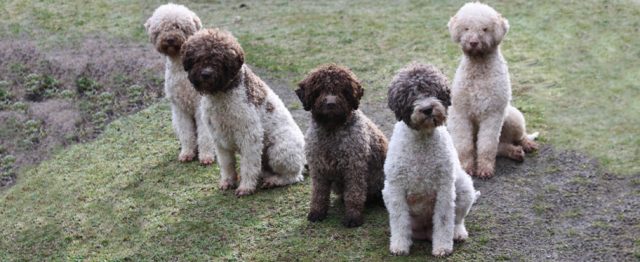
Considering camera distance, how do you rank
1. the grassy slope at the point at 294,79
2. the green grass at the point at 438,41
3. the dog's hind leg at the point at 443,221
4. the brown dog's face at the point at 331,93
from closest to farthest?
1. the dog's hind leg at the point at 443,221
2. the brown dog's face at the point at 331,93
3. the grassy slope at the point at 294,79
4. the green grass at the point at 438,41

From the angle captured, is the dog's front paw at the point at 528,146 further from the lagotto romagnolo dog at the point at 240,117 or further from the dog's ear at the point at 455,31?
the lagotto romagnolo dog at the point at 240,117

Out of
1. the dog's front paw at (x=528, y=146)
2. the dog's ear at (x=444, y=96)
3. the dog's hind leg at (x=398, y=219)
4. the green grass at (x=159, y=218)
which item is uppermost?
the dog's ear at (x=444, y=96)

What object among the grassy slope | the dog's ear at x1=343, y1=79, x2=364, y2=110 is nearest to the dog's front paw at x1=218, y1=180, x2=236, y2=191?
the grassy slope

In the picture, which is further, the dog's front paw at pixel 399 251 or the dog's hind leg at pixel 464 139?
the dog's hind leg at pixel 464 139

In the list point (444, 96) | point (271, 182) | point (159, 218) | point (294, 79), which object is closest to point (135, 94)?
point (294, 79)

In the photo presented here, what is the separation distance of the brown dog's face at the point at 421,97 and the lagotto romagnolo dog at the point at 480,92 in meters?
1.94

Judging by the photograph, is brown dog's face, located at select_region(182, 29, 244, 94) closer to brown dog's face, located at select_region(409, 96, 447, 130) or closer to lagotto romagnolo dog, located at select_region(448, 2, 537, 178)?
brown dog's face, located at select_region(409, 96, 447, 130)

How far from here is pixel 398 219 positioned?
6027 millimetres

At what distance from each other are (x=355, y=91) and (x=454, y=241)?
156 cm

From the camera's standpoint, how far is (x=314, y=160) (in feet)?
21.5

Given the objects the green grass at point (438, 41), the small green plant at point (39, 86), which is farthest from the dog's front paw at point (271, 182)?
the small green plant at point (39, 86)

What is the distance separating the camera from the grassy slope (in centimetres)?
692

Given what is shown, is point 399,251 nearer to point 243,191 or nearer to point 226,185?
point 243,191

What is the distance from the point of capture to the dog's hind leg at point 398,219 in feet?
19.5
